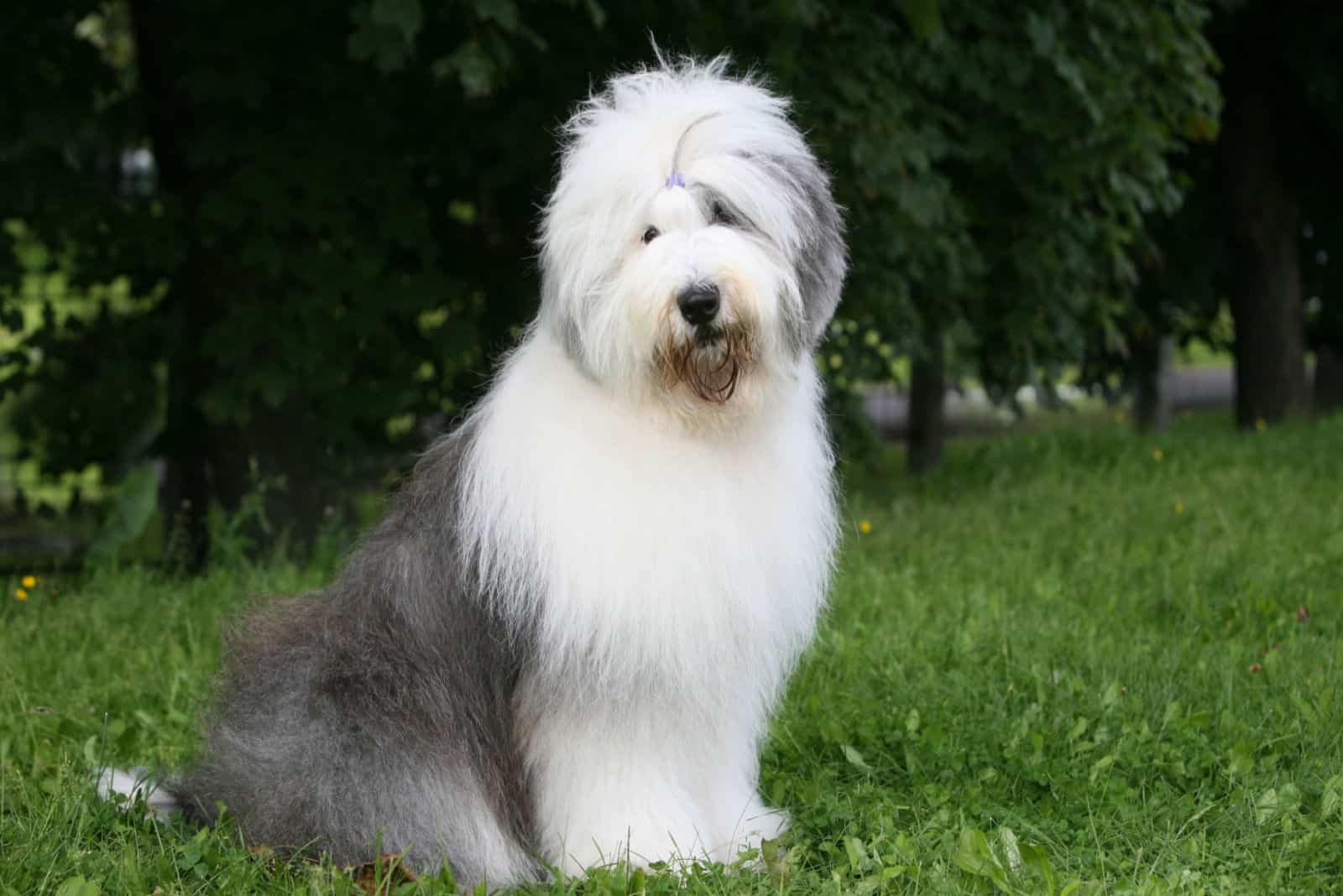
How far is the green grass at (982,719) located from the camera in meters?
3.09

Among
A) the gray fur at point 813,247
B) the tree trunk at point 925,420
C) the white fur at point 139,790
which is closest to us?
the gray fur at point 813,247

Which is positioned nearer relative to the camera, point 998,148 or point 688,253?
point 688,253

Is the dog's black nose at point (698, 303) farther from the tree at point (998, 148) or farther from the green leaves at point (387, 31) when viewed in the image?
the tree at point (998, 148)

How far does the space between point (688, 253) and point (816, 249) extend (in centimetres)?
38

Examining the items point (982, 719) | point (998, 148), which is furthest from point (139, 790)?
point (998, 148)

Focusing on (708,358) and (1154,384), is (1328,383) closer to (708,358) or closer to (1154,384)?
(1154,384)

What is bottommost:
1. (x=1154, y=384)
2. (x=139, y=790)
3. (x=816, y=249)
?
(x=1154, y=384)

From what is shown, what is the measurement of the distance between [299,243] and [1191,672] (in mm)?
4553

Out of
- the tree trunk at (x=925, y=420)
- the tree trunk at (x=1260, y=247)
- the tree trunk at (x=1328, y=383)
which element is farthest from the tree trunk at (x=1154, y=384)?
the tree trunk at (x=925, y=420)

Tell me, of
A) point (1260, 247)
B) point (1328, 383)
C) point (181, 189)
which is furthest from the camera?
point (1328, 383)

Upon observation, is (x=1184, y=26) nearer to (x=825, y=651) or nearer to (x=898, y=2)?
(x=898, y=2)

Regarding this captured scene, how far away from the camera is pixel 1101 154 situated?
754 cm

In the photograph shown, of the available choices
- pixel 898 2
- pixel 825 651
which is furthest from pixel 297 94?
pixel 825 651

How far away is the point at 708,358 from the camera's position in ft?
9.69
